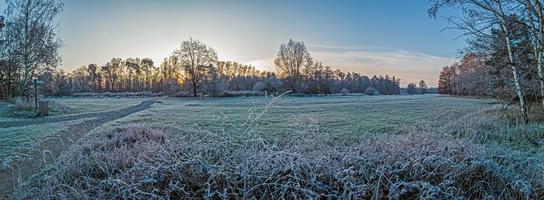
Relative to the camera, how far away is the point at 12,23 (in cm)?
2511

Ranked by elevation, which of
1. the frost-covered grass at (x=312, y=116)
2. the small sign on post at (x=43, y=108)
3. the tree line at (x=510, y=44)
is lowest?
the frost-covered grass at (x=312, y=116)

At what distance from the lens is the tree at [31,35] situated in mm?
24656

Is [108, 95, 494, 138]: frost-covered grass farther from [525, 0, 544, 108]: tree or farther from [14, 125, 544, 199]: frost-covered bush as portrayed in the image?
[525, 0, 544, 108]: tree

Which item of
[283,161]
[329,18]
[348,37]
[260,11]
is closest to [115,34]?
[260,11]

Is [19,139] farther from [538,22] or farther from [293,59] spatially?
[293,59]

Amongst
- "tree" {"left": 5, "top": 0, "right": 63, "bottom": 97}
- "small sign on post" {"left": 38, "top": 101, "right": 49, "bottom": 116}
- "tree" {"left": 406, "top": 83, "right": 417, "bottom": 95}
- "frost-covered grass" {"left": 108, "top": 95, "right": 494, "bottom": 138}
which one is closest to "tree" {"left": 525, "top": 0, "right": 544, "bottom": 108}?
"frost-covered grass" {"left": 108, "top": 95, "right": 494, "bottom": 138}

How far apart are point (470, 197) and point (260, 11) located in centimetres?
1479

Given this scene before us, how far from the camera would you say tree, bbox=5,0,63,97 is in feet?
80.9

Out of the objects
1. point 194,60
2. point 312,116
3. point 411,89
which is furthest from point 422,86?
point 312,116

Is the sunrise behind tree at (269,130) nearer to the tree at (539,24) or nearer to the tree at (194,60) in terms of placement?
the tree at (539,24)

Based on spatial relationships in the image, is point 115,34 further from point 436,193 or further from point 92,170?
point 436,193

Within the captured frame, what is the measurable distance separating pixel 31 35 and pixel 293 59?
45.7 metres

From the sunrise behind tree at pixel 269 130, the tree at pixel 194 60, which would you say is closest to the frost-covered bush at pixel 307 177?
the sunrise behind tree at pixel 269 130

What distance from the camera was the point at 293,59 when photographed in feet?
210
